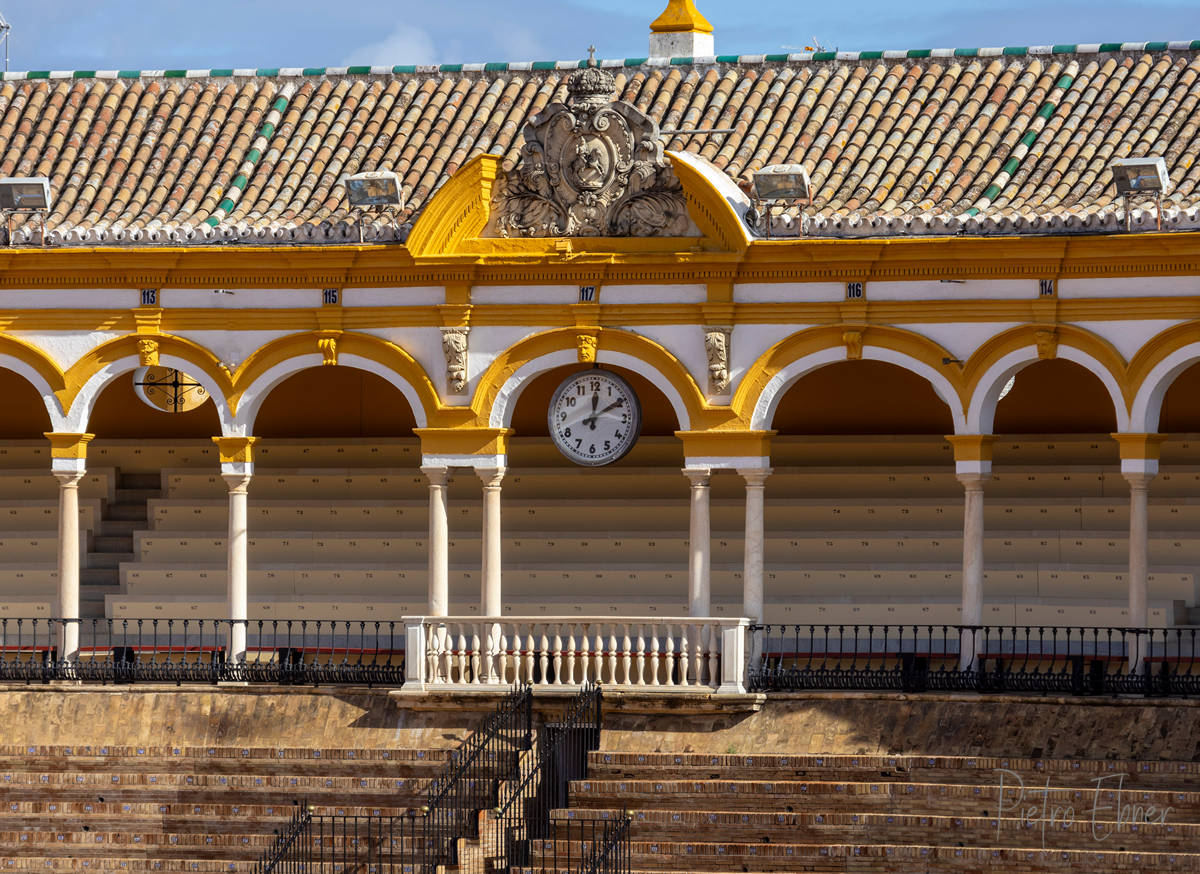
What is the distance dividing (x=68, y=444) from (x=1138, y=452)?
38.7 ft

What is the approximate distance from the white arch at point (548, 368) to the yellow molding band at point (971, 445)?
2952 millimetres

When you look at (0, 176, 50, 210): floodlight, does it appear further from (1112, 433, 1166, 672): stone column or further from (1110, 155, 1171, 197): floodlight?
(1112, 433, 1166, 672): stone column

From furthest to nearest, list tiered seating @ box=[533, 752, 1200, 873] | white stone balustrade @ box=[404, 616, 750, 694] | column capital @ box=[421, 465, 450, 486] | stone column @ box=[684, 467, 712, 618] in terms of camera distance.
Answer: column capital @ box=[421, 465, 450, 486]
stone column @ box=[684, 467, 712, 618]
white stone balustrade @ box=[404, 616, 750, 694]
tiered seating @ box=[533, 752, 1200, 873]

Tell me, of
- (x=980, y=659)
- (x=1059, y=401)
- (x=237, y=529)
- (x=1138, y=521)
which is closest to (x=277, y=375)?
(x=237, y=529)

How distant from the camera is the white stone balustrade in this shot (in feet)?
98.1

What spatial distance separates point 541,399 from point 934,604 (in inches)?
226

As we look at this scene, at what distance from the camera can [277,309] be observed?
1252 inches

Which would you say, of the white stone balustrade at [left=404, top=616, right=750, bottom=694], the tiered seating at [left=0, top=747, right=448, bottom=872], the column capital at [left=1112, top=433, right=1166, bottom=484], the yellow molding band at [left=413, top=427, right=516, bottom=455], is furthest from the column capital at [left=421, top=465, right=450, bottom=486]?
the column capital at [left=1112, top=433, right=1166, bottom=484]

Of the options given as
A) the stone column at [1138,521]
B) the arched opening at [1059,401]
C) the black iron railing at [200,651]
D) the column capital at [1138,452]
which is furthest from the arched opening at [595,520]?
the column capital at [1138,452]

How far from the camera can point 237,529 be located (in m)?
31.9

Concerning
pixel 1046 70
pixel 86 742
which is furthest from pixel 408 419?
pixel 1046 70

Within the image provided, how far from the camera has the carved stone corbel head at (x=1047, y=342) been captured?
29.8m

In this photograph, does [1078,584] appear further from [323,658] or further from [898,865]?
[323,658]

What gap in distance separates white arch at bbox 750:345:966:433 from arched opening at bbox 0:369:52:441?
10.1 meters
